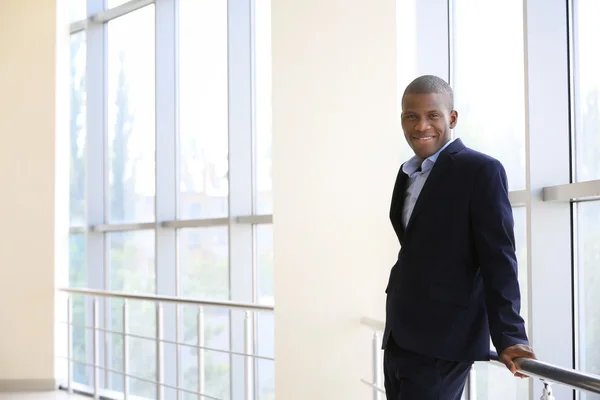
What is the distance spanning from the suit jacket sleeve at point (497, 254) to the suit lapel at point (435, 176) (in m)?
0.07

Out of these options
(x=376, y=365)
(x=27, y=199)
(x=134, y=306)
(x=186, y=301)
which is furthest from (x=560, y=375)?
(x=27, y=199)

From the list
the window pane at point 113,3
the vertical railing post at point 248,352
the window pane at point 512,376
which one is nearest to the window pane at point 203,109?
the window pane at point 113,3

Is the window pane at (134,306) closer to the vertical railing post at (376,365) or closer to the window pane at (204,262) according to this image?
the window pane at (204,262)

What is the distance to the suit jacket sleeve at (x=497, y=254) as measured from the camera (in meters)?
1.33

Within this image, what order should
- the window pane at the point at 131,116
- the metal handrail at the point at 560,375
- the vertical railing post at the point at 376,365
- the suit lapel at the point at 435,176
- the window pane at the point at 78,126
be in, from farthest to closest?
the window pane at the point at 78,126, the window pane at the point at 131,116, the vertical railing post at the point at 376,365, the suit lapel at the point at 435,176, the metal handrail at the point at 560,375

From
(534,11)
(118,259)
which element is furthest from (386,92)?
(118,259)

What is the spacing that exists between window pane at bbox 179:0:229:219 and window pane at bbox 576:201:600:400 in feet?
8.46

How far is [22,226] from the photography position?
5352 millimetres

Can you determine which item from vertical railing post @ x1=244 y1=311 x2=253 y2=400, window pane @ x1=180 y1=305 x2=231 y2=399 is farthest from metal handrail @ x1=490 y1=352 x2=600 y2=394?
window pane @ x1=180 y1=305 x2=231 y2=399

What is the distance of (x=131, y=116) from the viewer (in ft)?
17.6

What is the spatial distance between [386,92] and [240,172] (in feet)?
5.36

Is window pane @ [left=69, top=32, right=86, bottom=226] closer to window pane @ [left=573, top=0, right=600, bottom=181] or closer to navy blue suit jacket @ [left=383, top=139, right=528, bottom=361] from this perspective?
window pane @ [left=573, top=0, right=600, bottom=181]

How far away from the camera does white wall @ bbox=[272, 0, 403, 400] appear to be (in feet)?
9.16

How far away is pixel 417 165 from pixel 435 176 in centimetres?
10
